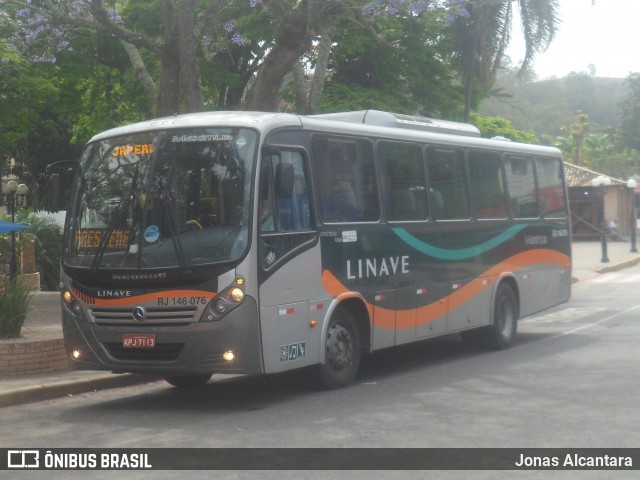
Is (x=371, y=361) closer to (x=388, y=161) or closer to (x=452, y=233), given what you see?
(x=452, y=233)

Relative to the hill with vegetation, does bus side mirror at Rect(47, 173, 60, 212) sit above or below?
below

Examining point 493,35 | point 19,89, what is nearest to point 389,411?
point 19,89

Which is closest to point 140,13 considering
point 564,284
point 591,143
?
point 564,284

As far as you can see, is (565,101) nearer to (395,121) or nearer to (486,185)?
(486,185)

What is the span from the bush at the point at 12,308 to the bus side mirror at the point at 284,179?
4323 mm

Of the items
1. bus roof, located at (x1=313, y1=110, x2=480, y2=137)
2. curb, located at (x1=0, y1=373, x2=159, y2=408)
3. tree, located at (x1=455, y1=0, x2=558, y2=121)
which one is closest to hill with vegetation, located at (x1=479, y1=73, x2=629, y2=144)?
tree, located at (x1=455, y1=0, x2=558, y2=121)

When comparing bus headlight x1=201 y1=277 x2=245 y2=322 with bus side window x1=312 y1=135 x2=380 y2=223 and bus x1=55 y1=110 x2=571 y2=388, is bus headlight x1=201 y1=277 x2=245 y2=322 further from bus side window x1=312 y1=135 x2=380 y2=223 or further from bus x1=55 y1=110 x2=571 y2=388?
bus side window x1=312 y1=135 x2=380 y2=223

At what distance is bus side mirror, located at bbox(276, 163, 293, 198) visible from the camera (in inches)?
417

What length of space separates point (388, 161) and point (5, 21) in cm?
730

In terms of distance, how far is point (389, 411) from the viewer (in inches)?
397

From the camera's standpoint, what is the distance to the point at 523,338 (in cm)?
1723

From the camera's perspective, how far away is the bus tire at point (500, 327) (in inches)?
612

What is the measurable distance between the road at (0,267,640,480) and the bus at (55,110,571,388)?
1.60ft

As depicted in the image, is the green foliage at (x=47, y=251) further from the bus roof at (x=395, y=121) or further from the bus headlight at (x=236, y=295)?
the bus headlight at (x=236, y=295)
